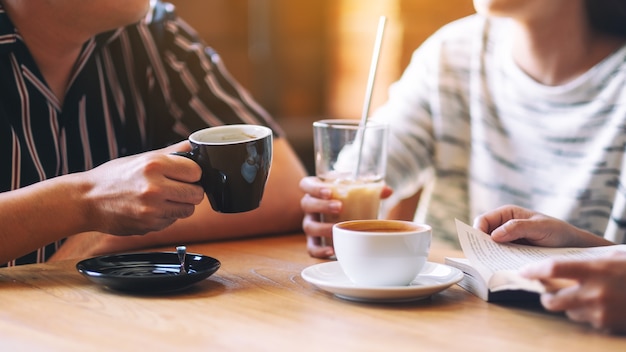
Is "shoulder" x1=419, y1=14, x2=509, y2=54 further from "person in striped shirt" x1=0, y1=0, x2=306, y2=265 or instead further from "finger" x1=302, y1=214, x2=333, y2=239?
"finger" x1=302, y1=214, x2=333, y2=239

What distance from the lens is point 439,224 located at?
1.86 meters

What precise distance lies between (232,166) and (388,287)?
0.26 metres

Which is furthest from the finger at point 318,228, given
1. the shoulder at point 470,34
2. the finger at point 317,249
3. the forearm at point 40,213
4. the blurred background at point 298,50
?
the blurred background at point 298,50

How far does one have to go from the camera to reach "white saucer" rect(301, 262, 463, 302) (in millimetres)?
934

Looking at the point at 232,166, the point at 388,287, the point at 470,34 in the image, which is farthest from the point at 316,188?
the point at 470,34

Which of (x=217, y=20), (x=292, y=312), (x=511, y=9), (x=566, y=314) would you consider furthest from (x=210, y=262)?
(x=217, y=20)

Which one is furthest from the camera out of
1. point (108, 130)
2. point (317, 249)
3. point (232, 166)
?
point (108, 130)

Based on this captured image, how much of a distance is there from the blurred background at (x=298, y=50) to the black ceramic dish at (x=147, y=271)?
3035 millimetres

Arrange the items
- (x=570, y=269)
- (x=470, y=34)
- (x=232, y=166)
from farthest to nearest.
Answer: (x=470, y=34) → (x=232, y=166) → (x=570, y=269)

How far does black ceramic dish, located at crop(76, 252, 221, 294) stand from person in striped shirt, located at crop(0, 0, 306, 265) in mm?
45

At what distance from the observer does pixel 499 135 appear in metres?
1.73

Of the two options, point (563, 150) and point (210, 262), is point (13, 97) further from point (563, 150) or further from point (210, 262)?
point (563, 150)

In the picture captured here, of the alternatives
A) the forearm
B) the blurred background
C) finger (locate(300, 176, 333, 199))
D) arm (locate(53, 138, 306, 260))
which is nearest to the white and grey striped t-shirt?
arm (locate(53, 138, 306, 260))

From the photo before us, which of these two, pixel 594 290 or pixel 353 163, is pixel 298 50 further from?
pixel 594 290
